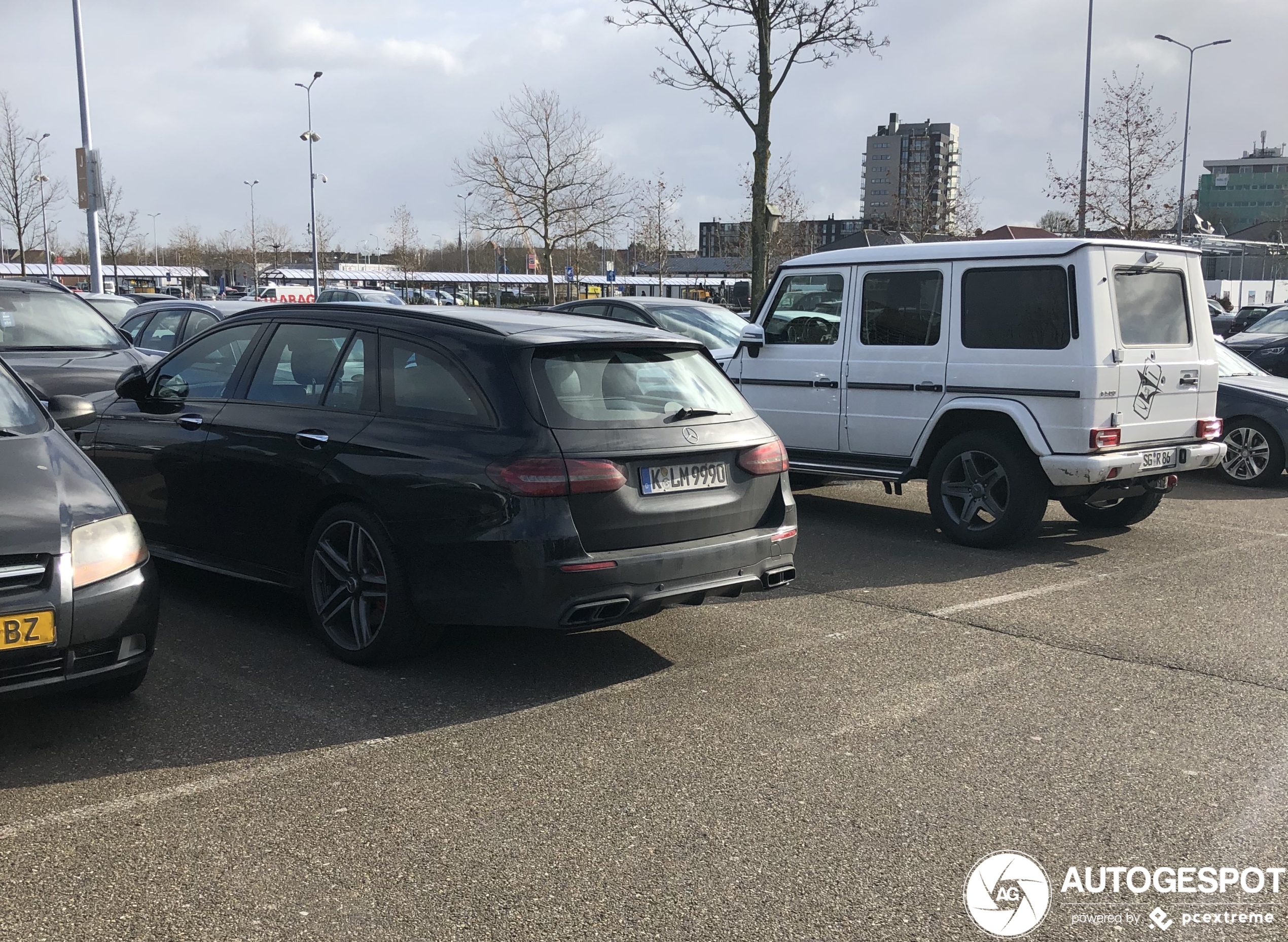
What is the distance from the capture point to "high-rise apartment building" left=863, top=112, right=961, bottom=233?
42000 millimetres

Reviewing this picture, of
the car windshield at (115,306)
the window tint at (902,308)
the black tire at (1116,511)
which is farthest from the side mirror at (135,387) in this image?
the car windshield at (115,306)

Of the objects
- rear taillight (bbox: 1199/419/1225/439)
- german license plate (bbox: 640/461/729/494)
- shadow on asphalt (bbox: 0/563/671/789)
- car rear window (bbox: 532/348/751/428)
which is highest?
car rear window (bbox: 532/348/751/428)

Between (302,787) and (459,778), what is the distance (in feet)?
1.75

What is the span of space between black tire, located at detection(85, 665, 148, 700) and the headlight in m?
0.46

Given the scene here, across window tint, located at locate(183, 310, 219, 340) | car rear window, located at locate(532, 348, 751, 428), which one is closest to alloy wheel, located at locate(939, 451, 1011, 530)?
car rear window, located at locate(532, 348, 751, 428)

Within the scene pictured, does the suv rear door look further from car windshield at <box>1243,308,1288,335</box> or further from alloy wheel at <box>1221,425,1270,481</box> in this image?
car windshield at <box>1243,308,1288,335</box>

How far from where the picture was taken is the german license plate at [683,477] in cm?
493

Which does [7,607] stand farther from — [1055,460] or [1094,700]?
[1055,460]

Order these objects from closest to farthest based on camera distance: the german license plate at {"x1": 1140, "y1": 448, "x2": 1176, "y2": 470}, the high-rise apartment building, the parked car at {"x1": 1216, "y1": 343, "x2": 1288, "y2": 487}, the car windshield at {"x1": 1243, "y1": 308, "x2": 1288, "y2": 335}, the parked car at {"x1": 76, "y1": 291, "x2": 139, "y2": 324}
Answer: the german license plate at {"x1": 1140, "y1": 448, "x2": 1176, "y2": 470} → the parked car at {"x1": 1216, "y1": 343, "x2": 1288, "y2": 487} → the car windshield at {"x1": 1243, "y1": 308, "x2": 1288, "y2": 335} → the parked car at {"x1": 76, "y1": 291, "x2": 139, "y2": 324} → the high-rise apartment building

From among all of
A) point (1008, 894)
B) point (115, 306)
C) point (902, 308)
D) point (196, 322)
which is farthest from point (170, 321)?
point (1008, 894)

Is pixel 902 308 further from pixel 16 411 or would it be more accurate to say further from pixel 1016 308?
pixel 16 411

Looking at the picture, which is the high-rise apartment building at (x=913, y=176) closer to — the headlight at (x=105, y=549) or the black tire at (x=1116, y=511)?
the black tire at (x=1116, y=511)

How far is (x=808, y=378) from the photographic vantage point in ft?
29.7

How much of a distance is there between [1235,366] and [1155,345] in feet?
16.6
